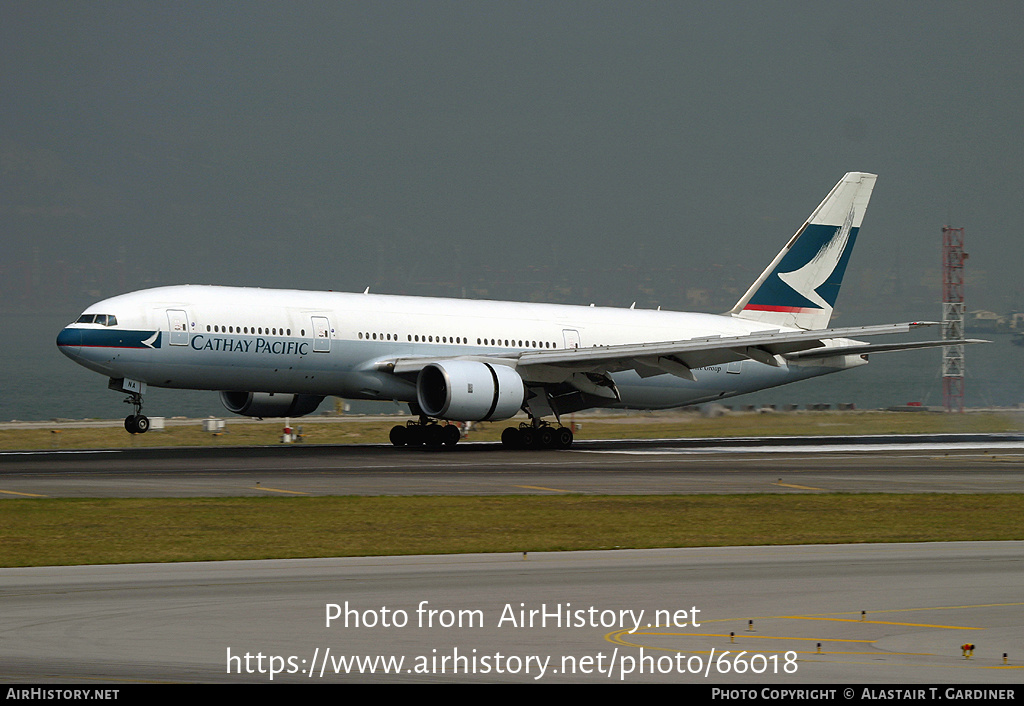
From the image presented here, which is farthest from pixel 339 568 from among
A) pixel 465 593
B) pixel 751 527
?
pixel 751 527

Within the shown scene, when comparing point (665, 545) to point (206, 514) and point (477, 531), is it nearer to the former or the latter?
point (477, 531)

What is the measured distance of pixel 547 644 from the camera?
10148mm

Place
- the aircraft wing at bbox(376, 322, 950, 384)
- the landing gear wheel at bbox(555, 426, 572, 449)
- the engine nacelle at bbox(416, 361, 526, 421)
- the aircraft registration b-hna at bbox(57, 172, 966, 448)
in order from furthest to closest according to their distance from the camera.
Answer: the landing gear wheel at bbox(555, 426, 572, 449), the aircraft wing at bbox(376, 322, 950, 384), the engine nacelle at bbox(416, 361, 526, 421), the aircraft registration b-hna at bbox(57, 172, 966, 448)

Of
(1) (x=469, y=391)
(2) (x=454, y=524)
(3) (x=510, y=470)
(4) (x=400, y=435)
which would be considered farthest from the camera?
(4) (x=400, y=435)

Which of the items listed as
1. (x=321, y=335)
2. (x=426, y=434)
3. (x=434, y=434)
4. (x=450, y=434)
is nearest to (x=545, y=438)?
(x=450, y=434)

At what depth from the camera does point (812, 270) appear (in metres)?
48.4

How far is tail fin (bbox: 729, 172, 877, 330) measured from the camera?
48.1 m

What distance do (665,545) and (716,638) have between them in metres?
6.62

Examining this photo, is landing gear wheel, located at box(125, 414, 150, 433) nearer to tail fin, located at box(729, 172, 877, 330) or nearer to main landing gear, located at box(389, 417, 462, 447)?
main landing gear, located at box(389, 417, 462, 447)

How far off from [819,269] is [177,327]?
2572 centimetres

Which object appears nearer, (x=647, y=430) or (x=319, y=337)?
(x=319, y=337)

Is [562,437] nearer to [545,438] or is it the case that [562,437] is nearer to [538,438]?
[545,438]

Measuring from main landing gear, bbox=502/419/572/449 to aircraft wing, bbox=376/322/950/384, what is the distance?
157 cm

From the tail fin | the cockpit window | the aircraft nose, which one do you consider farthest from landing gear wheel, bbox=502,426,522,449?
the aircraft nose
